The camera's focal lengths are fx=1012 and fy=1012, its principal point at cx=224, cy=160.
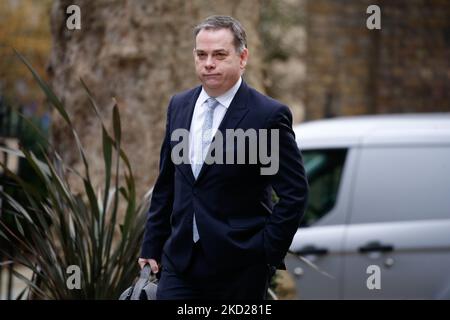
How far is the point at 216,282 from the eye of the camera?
3.90 metres

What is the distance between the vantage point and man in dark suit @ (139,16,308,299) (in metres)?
3.84

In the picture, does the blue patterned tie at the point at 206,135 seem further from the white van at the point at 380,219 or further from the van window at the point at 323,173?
the van window at the point at 323,173

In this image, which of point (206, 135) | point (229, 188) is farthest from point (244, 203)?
point (206, 135)

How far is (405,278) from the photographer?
21.2 feet

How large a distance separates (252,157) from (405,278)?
2935mm

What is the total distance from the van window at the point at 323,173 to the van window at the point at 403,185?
26cm

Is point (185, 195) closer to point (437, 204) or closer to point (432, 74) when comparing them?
point (437, 204)

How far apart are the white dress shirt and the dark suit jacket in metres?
0.03

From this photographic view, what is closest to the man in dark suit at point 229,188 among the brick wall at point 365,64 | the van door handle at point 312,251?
the van door handle at point 312,251

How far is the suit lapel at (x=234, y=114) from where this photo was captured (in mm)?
3893

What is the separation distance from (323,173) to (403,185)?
687 millimetres

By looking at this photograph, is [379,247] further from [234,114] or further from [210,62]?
[210,62]

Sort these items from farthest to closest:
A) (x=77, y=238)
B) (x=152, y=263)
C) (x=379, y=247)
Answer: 1. (x=379, y=247)
2. (x=77, y=238)
3. (x=152, y=263)

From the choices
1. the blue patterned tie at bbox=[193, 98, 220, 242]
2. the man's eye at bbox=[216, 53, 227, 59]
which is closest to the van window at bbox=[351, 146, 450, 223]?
the blue patterned tie at bbox=[193, 98, 220, 242]
